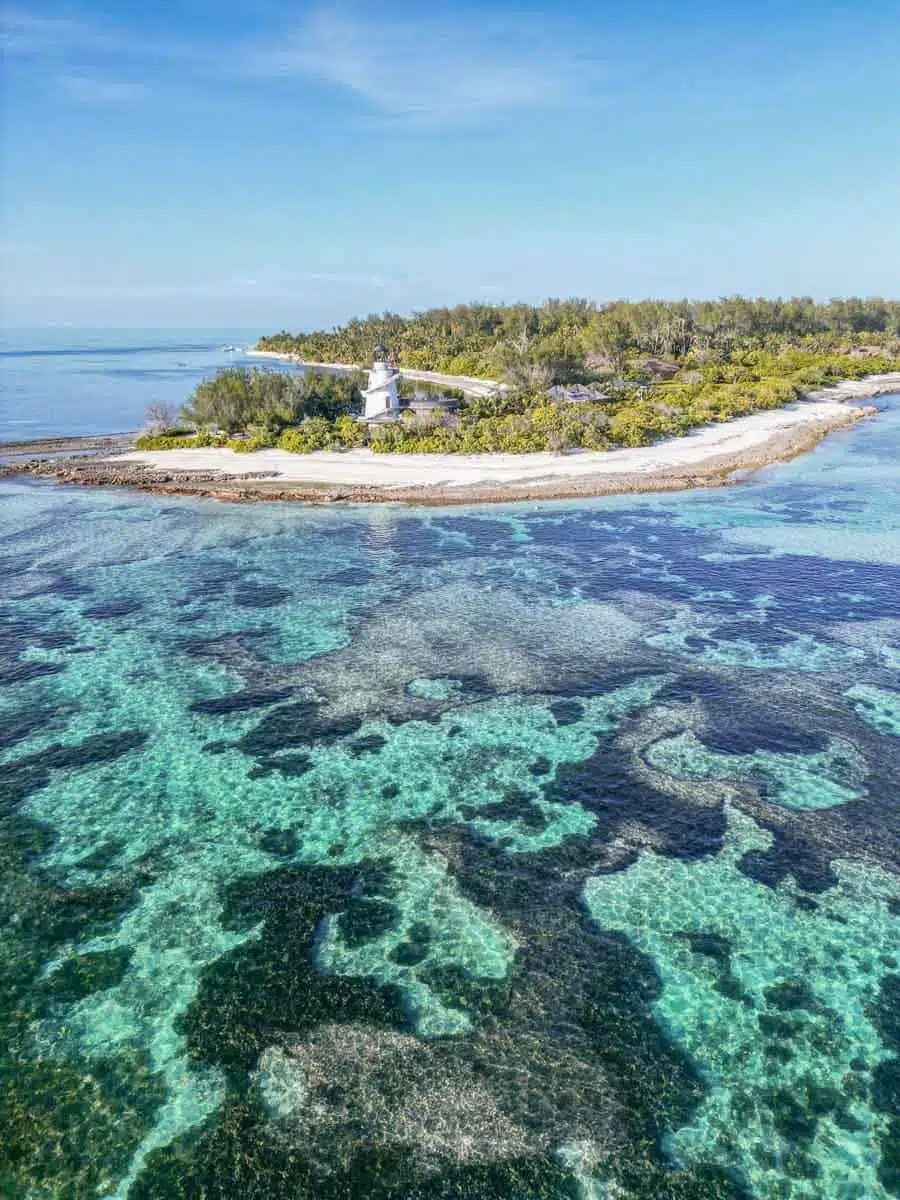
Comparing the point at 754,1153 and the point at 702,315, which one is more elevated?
the point at 702,315

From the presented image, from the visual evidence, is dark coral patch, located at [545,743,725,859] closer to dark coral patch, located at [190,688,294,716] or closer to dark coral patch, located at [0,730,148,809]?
dark coral patch, located at [190,688,294,716]

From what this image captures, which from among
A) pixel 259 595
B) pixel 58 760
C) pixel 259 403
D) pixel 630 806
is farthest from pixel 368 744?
pixel 259 403

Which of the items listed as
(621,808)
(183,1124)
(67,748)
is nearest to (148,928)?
(183,1124)

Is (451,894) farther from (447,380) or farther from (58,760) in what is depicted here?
(447,380)

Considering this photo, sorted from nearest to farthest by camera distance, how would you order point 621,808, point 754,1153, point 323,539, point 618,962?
1. point 754,1153
2. point 618,962
3. point 621,808
4. point 323,539

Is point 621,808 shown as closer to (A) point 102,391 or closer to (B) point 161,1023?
(B) point 161,1023

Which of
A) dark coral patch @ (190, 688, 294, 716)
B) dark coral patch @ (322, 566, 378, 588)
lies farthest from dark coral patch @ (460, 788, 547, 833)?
dark coral patch @ (322, 566, 378, 588)

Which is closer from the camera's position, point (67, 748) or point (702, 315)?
point (67, 748)
